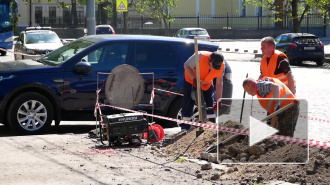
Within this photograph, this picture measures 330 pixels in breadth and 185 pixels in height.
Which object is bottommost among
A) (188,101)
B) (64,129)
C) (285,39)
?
(64,129)

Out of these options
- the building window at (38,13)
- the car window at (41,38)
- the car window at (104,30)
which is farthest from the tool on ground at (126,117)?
the building window at (38,13)

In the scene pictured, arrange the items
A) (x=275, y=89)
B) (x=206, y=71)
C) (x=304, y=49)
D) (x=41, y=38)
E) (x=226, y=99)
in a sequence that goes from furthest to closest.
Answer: (x=304, y=49), (x=41, y=38), (x=226, y=99), (x=206, y=71), (x=275, y=89)

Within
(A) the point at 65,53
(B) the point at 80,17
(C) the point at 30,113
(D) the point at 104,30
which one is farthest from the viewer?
(B) the point at 80,17

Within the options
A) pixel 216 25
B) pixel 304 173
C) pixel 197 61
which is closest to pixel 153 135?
pixel 197 61

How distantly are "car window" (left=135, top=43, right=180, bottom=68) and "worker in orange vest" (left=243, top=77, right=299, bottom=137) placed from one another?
386 cm

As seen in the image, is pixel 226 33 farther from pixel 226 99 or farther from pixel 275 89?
pixel 275 89

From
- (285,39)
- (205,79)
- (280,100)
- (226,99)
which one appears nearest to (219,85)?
(205,79)

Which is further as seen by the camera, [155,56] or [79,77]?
[155,56]

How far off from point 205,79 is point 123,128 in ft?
5.48

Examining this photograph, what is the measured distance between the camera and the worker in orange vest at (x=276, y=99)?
352 inches

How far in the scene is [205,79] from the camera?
11.5 meters

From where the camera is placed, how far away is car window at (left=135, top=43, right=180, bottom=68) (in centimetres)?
1277

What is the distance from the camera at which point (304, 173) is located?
26.0 feet

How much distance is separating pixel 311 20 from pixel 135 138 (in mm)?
50485
